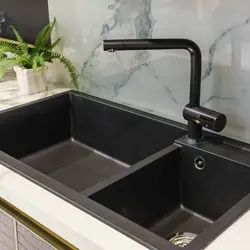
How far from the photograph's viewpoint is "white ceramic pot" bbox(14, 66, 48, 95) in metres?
1.70

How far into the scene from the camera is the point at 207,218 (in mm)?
1312

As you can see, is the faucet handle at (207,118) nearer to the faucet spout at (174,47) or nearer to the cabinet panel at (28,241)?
the faucet spout at (174,47)

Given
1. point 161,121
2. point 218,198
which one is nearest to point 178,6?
point 161,121

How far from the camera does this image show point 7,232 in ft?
4.08

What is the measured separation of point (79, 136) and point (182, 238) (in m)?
0.64

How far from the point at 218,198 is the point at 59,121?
0.70 meters

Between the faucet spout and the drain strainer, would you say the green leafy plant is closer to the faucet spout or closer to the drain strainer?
the faucet spout

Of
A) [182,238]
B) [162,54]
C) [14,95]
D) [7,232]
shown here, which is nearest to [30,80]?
[14,95]

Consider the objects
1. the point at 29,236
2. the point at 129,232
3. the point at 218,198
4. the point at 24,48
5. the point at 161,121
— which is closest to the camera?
the point at 129,232

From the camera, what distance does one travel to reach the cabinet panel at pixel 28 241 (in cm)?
110

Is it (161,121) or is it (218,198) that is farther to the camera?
(161,121)

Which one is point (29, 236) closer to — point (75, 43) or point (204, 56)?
point (204, 56)

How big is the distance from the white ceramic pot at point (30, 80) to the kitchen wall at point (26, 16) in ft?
0.88

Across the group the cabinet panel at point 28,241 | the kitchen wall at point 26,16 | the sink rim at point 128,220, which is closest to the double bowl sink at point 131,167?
the sink rim at point 128,220
